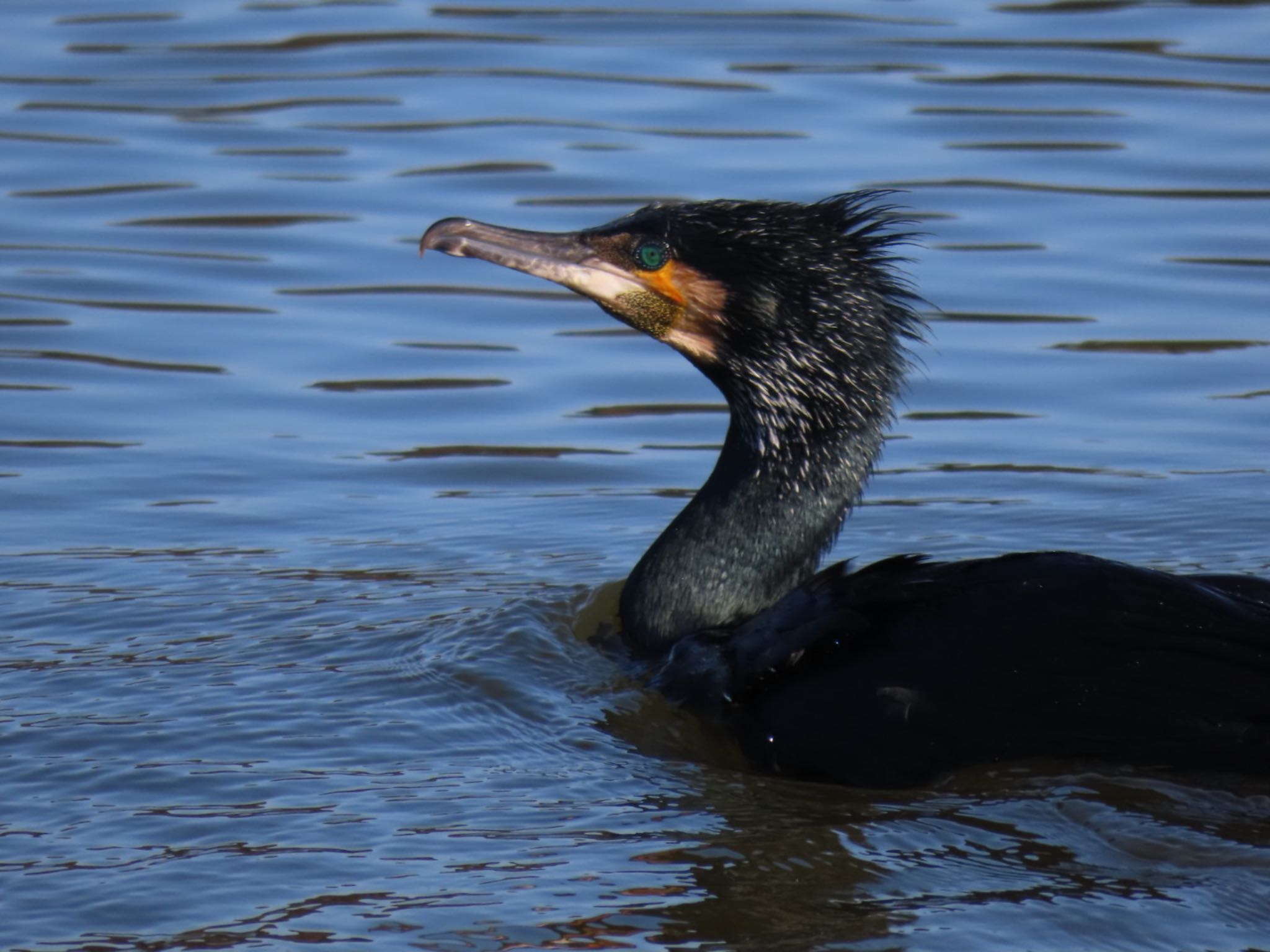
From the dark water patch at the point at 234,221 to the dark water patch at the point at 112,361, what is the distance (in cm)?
180

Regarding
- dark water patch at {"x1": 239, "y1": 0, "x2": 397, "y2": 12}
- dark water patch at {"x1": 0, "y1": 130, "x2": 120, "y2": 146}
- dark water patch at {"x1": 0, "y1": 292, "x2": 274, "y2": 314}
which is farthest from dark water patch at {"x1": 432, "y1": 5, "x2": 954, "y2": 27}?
dark water patch at {"x1": 0, "y1": 292, "x2": 274, "y2": 314}

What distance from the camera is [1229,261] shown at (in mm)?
10336

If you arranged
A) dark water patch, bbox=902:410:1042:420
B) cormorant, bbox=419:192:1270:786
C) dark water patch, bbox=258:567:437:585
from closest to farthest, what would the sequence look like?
cormorant, bbox=419:192:1270:786, dark water patch, bbox=258:567:437:585, dark water patch, bbox=902:410:1042:420

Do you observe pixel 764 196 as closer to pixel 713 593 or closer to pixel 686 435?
pixel 686 435

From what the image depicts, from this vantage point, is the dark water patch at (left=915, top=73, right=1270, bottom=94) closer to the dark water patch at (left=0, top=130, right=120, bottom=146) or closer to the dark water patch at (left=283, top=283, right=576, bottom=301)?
the dark water patch at (left=283, top=283, right=576, bottom=301)

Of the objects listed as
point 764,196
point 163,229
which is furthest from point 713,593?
point 163,229

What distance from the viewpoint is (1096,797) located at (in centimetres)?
476

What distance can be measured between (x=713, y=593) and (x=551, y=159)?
6.18 m

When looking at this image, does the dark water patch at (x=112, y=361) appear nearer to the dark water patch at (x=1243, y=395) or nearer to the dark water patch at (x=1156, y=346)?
the dark water patch at (x=1156, y=346)

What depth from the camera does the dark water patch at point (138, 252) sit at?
10.6 metres

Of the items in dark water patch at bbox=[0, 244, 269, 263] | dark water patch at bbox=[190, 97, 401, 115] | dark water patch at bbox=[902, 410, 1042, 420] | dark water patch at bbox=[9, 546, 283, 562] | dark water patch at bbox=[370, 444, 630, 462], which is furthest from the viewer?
dark water patch at bbox=[190, 97, 401, 115]

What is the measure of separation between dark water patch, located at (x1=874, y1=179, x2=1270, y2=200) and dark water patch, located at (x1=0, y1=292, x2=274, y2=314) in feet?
11.3

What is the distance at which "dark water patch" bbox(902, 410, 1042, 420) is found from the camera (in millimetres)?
8516

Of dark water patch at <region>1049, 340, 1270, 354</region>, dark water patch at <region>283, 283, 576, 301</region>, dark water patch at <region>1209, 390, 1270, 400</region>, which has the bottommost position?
dark water patch at <region>1209, 390, 1270, 400</region>
